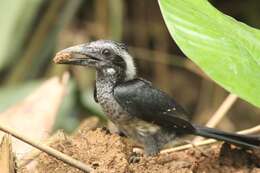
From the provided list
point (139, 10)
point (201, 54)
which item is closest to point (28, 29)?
point (139, 10)

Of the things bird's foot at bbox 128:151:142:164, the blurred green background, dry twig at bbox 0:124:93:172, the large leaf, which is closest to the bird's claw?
bird's foot at bbox 128:151:142:164

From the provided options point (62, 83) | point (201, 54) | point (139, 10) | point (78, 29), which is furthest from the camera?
point (139, 10)

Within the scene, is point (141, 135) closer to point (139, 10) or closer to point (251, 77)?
point (251, 77)

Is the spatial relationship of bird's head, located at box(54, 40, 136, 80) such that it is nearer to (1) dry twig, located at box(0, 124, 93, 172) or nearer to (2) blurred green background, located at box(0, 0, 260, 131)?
(1) dry twig, located at box(0, 124, 93, 172)

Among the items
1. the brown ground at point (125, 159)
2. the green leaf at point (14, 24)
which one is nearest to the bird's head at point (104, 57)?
the brown ground at point (125, 159)

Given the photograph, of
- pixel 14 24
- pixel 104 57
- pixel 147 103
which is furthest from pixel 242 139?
pixel 14 24

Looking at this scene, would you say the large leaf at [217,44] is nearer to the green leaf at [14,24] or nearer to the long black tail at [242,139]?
the long black tail at [242,139]
